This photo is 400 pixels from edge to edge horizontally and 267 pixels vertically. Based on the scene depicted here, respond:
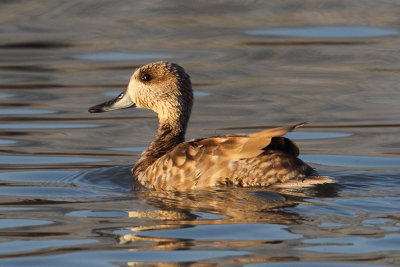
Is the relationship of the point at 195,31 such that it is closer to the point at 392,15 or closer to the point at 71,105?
the point at 392,15

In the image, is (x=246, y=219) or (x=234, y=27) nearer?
(x=246, y=219)

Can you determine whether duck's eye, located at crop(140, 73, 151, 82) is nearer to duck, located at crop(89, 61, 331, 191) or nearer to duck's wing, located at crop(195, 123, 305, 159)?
duck, located at crop(89, 61, 331, 191)

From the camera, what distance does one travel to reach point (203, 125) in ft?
39.1

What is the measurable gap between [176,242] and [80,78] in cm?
791

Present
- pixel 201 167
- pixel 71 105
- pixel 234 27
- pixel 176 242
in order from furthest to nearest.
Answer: pixel 234 27 → pixel 71 105 → pixel 201 167 → pixel 176 242

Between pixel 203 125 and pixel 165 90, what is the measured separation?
2422mm

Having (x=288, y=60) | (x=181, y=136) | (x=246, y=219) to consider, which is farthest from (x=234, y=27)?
(x=246, y=219)

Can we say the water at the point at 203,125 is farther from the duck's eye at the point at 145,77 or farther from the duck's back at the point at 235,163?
the duck's eye at the point at 145,77

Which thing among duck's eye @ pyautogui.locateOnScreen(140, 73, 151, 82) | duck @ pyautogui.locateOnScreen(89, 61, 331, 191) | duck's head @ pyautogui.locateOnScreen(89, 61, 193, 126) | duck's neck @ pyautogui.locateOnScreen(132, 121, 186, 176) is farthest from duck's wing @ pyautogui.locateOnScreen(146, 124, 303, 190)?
duck's eye @ pyautogui.locateOnScreen(140, 73, 151, 82)

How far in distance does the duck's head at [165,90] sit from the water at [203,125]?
0.66 m

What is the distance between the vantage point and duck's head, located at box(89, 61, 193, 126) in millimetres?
9523

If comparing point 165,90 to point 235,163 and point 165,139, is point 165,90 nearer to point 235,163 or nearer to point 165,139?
point 165,139

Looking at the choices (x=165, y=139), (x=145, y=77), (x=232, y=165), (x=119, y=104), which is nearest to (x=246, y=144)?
(x=232, y=165)

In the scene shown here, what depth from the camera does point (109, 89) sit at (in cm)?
1362
